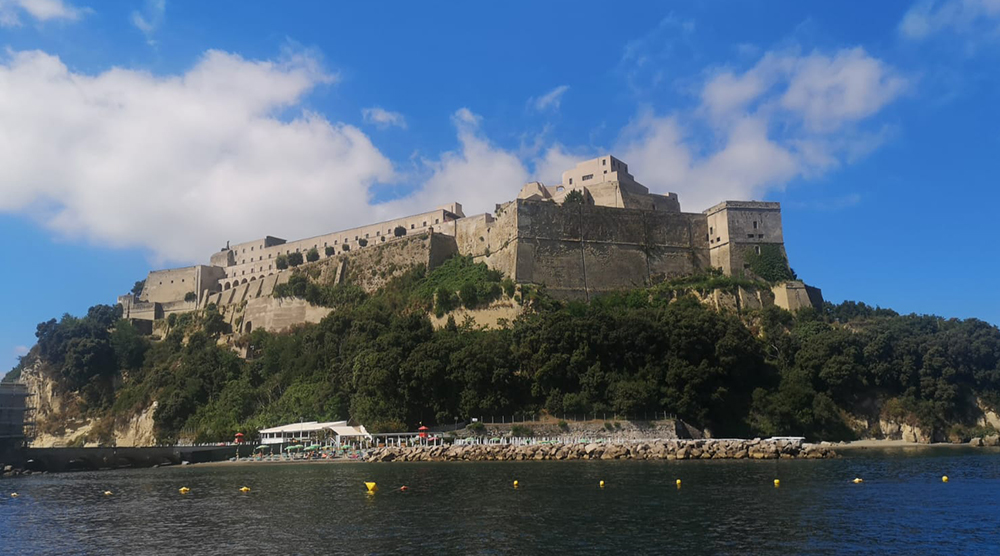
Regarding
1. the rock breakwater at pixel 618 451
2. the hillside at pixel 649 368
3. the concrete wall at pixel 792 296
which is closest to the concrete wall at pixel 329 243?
the hillside at pixel 649 368

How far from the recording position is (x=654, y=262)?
62281 mm

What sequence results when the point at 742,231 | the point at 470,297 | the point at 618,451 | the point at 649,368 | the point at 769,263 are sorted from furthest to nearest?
1. the point at 742,231
2. the point at 769,263
3. the point at 470,297
4. the point at 649,368
5. the point at 618,451

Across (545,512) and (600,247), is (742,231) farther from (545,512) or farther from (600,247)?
(545,512)

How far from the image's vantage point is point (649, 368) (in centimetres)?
4519

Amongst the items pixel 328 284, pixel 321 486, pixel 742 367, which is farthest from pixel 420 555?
pixel 328 284

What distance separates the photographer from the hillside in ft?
148

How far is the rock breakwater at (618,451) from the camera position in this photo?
128 ft

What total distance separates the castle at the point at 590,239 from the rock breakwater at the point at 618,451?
60.2 ft

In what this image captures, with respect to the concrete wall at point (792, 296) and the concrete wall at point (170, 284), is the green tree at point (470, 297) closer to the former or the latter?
the concrete wall at point (792, 296)

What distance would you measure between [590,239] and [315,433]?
26.4m

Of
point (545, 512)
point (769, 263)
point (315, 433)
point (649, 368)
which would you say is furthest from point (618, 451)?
point (769, 263)

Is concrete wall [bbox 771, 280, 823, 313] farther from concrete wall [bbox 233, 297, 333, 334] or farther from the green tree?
concrete wall [bbox 233, 297, 333, 334]

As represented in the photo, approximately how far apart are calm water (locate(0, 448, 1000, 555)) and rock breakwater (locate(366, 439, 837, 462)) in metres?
3.13

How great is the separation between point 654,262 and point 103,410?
168 ft
